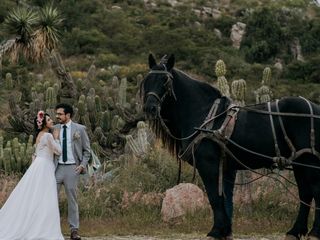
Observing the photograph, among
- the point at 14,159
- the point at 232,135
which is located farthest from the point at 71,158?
the point at 14,159

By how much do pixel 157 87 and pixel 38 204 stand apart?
8.35 feet

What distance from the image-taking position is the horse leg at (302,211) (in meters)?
8.57

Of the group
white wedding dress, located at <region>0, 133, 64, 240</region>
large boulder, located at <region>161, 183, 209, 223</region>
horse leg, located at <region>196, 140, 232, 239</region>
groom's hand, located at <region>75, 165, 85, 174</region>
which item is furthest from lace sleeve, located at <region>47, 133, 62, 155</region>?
large boulder, located at <region>161, 183, 209, 223</region>

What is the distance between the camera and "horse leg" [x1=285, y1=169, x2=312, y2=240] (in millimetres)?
8570

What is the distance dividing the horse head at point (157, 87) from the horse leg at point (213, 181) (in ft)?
2.54

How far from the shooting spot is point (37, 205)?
9500 millimetres

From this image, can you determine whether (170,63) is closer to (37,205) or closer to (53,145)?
(53,145)

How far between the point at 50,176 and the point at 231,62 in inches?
1471

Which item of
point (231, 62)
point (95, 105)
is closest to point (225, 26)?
point (231, 62)

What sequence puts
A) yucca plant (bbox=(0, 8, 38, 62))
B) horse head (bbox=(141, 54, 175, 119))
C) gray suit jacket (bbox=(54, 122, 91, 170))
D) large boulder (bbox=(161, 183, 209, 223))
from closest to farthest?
horse head (bbox=(141, 54, 175, 119)) → gray suit jacket (bbox=(54, 122, 91, 170)) → large boulder (bbox=(161, 183, 209, 223)) → yucca plant (bbox=(0, 8, 38, 62))

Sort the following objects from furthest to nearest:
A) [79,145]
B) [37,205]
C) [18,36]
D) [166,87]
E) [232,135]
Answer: [18,36] < [79,145] < [37,205] < [166,87] < [232,135]

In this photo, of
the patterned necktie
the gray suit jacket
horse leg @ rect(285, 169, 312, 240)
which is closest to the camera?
horse leg @ rect(285, 169, 312, 240)

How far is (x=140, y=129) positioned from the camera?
640 inches

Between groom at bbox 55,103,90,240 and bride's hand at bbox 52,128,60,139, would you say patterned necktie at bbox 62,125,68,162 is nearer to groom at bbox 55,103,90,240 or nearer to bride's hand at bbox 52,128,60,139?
groom at bbox 55,103,90,240
